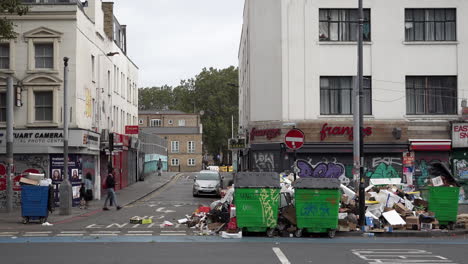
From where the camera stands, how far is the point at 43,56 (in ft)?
94.8

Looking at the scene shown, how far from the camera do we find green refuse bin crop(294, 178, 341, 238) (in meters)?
17.2

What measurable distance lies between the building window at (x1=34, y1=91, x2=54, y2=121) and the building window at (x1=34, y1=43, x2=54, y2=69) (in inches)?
51.0

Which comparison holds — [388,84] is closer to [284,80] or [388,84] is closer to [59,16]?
[284,80]

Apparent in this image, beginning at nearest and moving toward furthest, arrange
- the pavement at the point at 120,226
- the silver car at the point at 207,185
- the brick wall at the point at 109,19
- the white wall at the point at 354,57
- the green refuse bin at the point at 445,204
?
the pavement at the point at 120,226
the green refuse bin at the point at 445,204
the white wall at the point at 354,57
the silver car at the point at 207,185
the brick wall at the point at 109,19

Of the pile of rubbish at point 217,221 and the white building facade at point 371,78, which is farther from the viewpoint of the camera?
the white building facade at point 371,78

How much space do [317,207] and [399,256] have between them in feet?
12.7

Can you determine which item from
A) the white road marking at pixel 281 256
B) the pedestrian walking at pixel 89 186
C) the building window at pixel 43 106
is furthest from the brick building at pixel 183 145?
the white road marking at pixel 281 256

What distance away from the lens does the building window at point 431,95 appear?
2945cm

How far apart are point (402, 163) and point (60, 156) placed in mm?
16184

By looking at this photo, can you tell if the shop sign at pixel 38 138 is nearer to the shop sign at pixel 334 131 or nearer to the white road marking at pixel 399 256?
the shop sign at pixel 334 131

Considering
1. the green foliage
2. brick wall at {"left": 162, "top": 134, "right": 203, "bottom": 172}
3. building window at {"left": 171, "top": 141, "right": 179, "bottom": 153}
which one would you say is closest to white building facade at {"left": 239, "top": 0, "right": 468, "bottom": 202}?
brick wall at {"left": 162, "top": 134, "right": 203, "bottom": 172}

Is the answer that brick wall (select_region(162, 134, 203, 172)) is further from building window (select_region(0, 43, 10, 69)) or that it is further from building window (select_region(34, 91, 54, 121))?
building window (select_region(0, 43, 10, 69))

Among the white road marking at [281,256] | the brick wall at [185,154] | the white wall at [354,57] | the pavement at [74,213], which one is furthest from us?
the brick wall at [185,154]

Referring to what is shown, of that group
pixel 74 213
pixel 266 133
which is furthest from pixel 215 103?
pixel 74 213
